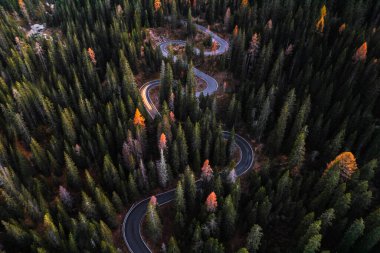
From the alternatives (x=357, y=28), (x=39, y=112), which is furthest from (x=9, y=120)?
(x=357, y=28)

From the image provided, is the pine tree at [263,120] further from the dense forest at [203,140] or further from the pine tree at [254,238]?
the pine tree at [254,238]

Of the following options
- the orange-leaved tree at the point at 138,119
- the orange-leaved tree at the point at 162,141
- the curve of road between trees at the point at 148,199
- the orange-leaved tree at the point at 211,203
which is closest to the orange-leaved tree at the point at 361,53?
the curve of road between trees at the point at 148,199

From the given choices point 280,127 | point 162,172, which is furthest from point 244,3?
point 162,172

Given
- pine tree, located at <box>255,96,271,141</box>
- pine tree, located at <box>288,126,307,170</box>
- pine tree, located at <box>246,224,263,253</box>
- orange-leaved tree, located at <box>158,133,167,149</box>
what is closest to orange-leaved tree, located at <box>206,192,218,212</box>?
pine tree, located at <box>246,224,263,253</box>

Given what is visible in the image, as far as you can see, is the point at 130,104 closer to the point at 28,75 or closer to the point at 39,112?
the point at 39,112

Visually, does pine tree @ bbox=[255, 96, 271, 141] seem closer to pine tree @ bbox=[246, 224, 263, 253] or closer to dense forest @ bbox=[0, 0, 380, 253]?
dense forest @ bbox=[0, 0, 380, 253]
